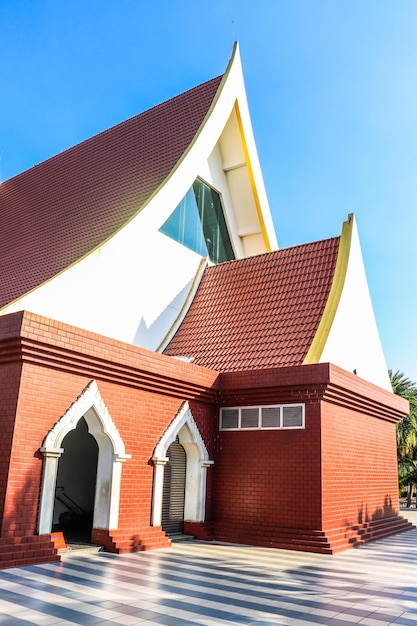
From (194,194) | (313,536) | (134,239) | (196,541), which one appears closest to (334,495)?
(313,536)

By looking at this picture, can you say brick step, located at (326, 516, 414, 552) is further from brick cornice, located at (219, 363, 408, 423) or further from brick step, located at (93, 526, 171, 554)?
brick step, located at (93, 526, 171, 554)

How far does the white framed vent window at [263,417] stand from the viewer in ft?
29.6

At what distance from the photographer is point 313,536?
8414 millimetres

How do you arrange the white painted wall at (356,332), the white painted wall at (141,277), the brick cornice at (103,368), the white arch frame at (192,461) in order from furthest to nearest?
the white painted wall at (356,332)
the white painted wall at (141,277)
the white arch frame at (192,461)
the brick cornice at (103,368)

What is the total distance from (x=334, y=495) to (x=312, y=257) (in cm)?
448

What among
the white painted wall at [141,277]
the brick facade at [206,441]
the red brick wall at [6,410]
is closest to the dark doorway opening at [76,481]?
the white painted wall at [141,277]

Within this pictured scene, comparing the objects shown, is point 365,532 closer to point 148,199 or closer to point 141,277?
point 141,277

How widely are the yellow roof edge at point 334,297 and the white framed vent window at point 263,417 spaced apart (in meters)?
0.80

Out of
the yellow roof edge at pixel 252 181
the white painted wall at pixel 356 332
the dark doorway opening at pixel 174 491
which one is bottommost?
the dark doorway opening at pixel 174 491

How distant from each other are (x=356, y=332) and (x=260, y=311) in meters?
1.87

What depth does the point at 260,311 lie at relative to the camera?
1091 cm

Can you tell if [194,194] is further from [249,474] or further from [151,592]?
[151,592]

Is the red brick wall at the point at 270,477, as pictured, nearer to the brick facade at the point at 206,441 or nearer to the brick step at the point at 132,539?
the brick facade at the point at 206,441

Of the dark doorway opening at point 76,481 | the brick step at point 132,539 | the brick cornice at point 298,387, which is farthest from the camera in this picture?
the dark doorway opening at point 76,481
